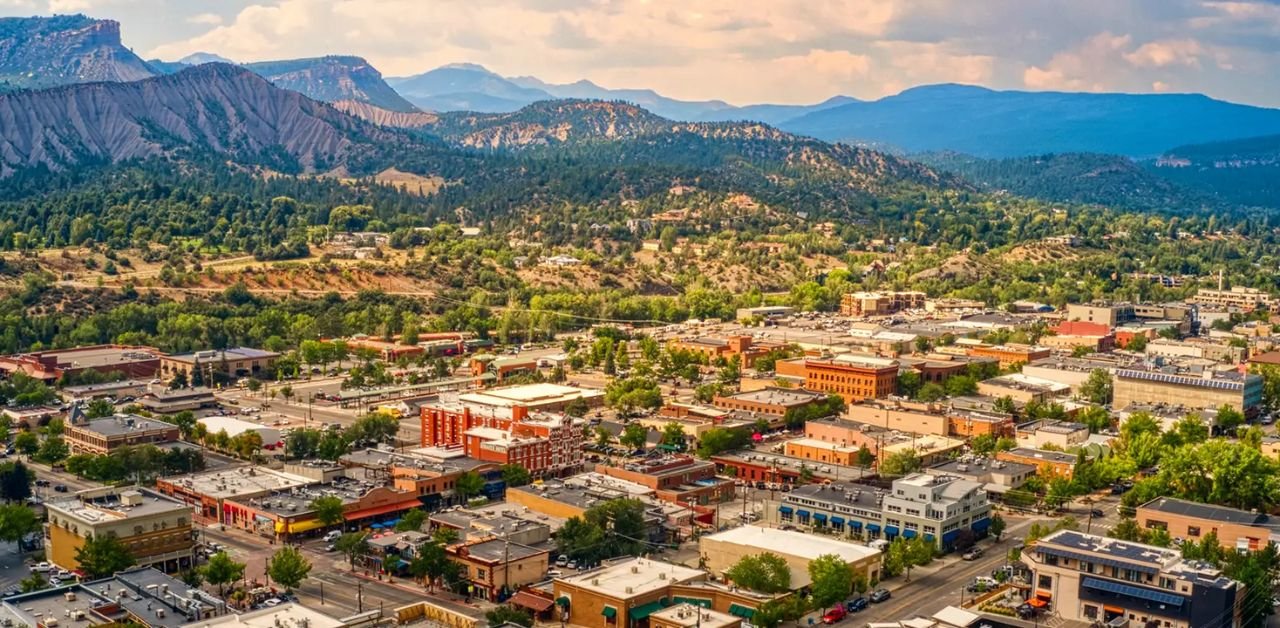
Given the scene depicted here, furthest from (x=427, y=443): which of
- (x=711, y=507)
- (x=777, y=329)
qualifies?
(x=777, y=329)

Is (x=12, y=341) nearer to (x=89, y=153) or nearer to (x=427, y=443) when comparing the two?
(x=427, y=443)

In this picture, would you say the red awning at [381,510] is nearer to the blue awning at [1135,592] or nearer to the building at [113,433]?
the building at [113,433]

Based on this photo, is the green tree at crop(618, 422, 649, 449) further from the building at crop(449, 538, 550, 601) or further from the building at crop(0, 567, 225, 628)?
the building at crop(0, 567, 225, 628)

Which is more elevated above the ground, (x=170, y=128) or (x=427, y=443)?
(x=170, y=128)

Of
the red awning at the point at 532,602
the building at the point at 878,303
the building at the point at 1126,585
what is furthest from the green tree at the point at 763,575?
the building at the point at 878,303

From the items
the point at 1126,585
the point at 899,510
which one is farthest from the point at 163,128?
the point at 1126,585

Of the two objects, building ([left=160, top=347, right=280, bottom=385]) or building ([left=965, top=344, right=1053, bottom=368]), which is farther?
building ([left=965, top=344, right=1053, bottom=368])

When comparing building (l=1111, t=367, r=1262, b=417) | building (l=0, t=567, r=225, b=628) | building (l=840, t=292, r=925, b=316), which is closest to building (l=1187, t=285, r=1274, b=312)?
building (l=840, t=292, r=925, b=316)
